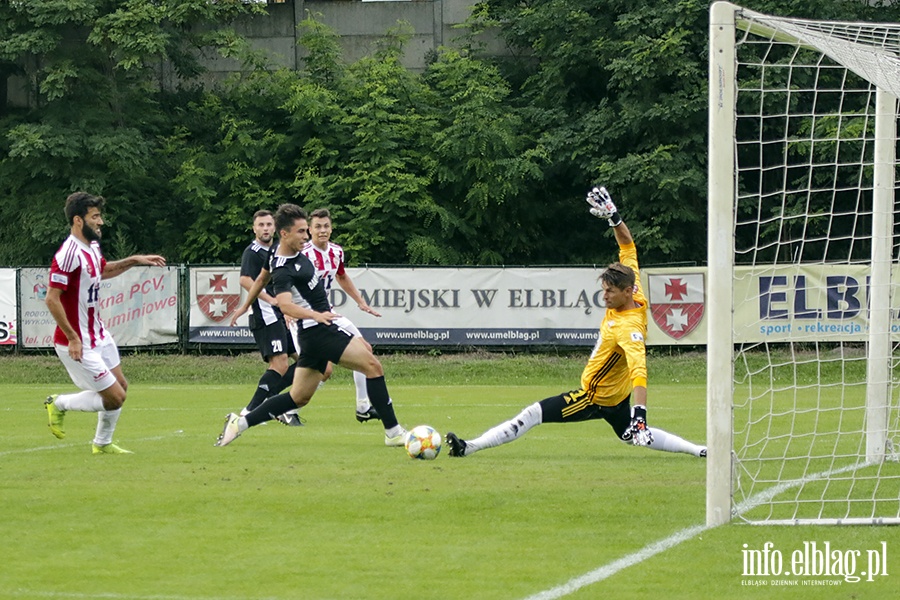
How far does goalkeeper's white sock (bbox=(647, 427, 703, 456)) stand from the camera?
9734 millimetres

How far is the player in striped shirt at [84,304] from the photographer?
10.5 m

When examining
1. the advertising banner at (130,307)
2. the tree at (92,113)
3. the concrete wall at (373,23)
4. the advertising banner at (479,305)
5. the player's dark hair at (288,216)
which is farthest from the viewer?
the concrete wall at (373,23)

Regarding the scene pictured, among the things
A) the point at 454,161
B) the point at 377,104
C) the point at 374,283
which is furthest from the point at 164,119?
the point at 374,283

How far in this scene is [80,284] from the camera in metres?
10.7

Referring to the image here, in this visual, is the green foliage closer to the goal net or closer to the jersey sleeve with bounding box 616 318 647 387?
the goal net

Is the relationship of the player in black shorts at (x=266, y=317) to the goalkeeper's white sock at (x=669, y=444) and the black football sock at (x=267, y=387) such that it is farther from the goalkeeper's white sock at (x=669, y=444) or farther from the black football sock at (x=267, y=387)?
the goalkeeper's white sock at (x=669, y=444)

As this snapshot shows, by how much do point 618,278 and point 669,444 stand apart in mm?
1387

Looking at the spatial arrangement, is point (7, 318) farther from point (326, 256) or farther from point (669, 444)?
point (669, 444)

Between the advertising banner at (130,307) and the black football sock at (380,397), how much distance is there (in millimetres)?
14540

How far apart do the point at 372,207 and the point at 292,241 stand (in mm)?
18512

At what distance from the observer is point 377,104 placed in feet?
101

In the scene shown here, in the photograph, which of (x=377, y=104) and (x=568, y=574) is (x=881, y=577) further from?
(x=377, y=104)

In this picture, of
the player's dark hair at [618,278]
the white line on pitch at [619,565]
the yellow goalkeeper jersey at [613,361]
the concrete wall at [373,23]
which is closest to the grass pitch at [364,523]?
the white line on pitch at [619,565]

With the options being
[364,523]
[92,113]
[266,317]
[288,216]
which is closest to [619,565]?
[364,523]
